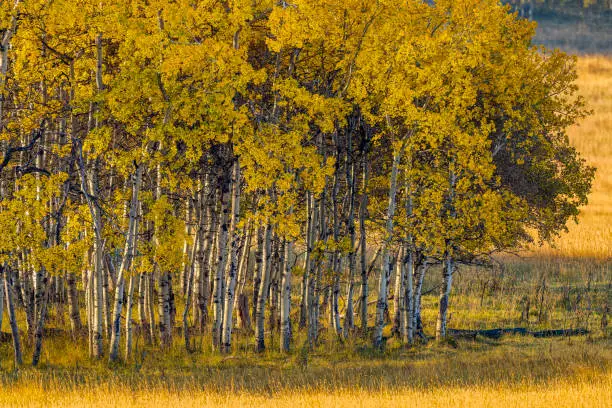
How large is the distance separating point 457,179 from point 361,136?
11.4 feet

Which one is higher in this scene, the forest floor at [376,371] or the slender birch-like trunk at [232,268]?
the slender birch-like trunk at [232,268]

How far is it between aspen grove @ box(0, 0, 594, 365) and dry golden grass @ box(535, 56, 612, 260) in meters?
12.6

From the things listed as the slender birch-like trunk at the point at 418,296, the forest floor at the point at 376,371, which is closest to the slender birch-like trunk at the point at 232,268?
the forest floor at the point at 376,371

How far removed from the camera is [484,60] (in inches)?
1167

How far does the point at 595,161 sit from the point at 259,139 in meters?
86.7

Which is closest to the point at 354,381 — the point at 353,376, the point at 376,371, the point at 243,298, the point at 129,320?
the point at 353,376

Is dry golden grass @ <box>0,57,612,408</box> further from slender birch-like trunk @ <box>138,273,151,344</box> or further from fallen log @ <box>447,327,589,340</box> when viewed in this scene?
slender birch-like trunk @ <box>138,273,151,344</box>

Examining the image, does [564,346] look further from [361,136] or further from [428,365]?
[361,136]

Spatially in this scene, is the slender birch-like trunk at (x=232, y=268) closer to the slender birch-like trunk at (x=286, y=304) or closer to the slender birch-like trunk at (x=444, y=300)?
the slender birch-like trunk at (x=286, y=304)

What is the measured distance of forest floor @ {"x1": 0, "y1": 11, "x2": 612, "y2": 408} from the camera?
66.7 feet

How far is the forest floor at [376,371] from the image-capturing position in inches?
801

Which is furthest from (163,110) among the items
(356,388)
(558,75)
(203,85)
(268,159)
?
Answer: (558,75)

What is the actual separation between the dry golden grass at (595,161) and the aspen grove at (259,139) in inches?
497

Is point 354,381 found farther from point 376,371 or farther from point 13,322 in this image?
point 13,322
